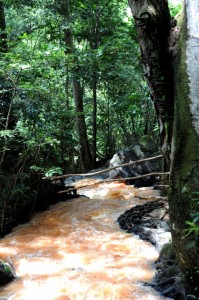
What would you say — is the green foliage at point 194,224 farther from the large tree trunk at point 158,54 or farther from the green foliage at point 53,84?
the green foliage at point 53,84

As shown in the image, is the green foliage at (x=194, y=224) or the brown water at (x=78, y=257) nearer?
the green foliage at (x=194, y=224)

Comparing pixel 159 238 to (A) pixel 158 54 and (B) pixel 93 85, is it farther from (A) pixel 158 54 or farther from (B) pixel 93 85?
(B) pixel 93 85

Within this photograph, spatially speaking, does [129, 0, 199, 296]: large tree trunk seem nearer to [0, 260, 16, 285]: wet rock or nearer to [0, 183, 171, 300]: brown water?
[0, 183, 171, 300]: brown water

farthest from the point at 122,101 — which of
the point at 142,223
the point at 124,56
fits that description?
the point at 142,223

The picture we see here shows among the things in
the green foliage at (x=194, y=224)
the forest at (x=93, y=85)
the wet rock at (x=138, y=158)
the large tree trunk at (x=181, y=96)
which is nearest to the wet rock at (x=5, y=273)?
the forest at (x=93, y=85)

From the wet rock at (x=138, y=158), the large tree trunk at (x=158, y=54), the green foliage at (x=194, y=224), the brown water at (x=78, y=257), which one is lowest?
the brown water at (x=78, y=257)

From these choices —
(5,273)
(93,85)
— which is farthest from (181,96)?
(93,85)

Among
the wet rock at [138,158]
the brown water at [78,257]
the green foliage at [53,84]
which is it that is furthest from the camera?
the wet rock at [138,158]

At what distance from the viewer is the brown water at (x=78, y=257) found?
390 centimetres

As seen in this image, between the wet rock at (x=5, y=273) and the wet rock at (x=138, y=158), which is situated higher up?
the wet rock at (x=138, y=158)

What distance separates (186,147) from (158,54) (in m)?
0.90

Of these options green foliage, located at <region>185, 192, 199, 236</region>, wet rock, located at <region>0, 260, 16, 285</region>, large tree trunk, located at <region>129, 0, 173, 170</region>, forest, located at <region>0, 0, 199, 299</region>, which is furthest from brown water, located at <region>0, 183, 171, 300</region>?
large tree trunk, located at <region>129, 0, 173, 170</region>

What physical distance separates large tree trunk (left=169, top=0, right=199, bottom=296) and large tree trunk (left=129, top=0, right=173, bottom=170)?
0.47ft

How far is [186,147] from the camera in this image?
2758mm
